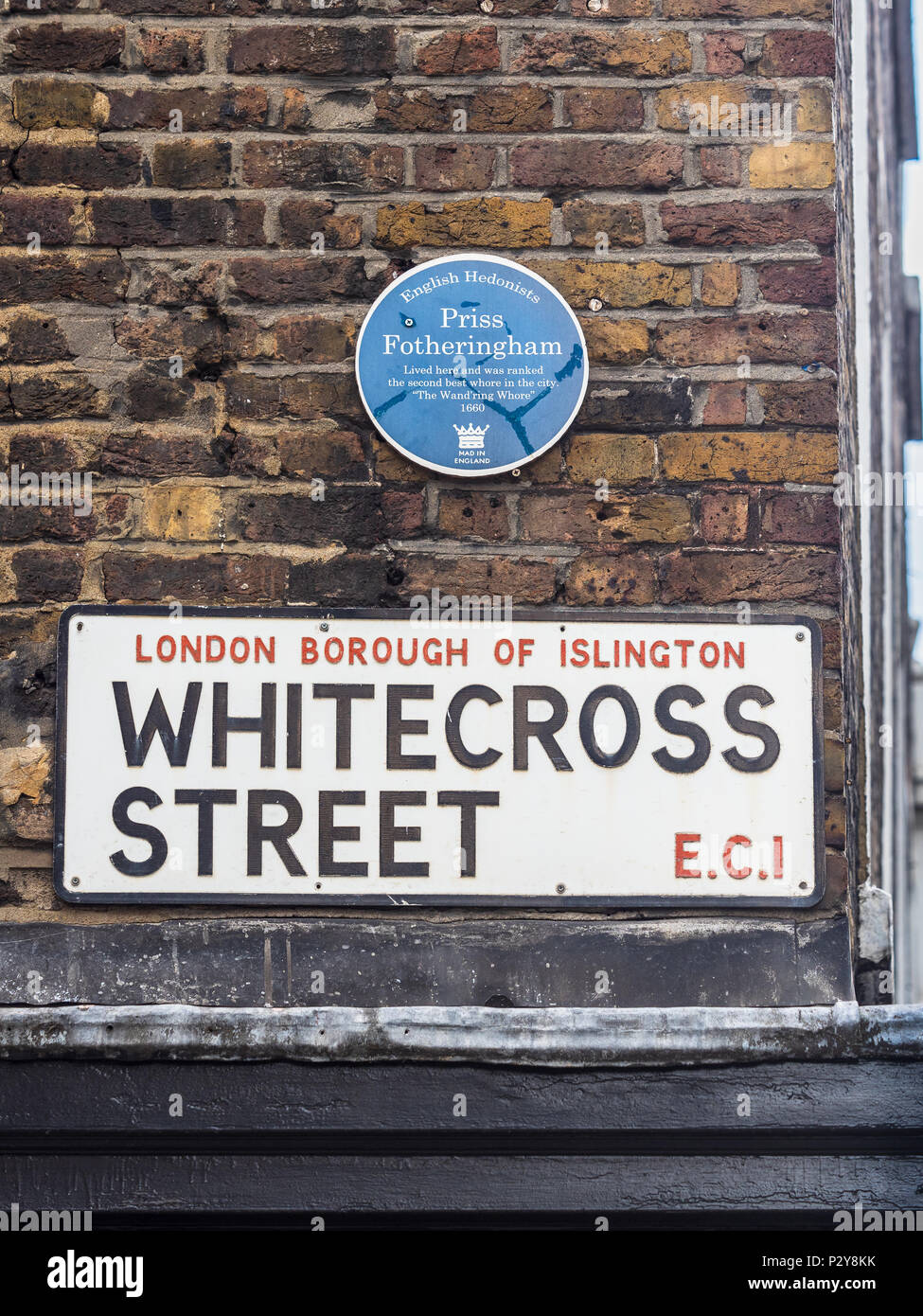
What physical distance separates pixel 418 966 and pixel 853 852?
797 mm

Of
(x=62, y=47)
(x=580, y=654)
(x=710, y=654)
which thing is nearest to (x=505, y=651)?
(x=580, y=654)

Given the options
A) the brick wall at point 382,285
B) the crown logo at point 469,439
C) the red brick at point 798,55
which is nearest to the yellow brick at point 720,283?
the brick wall at point 382,285

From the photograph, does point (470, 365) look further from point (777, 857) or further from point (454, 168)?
point (777, 857)

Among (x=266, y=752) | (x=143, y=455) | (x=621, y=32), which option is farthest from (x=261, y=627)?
(x=621, y=32)

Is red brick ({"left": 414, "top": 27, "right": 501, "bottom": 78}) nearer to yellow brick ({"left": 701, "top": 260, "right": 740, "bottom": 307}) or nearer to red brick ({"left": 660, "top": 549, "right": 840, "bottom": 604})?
yellow brick ({"left": 701, "top": 260, "right": 740, "bottom": 307})

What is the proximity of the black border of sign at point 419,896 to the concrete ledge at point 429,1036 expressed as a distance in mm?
172

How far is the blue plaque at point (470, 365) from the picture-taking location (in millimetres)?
2250

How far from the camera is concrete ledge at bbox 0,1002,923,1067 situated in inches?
82.1

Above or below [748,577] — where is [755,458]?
above

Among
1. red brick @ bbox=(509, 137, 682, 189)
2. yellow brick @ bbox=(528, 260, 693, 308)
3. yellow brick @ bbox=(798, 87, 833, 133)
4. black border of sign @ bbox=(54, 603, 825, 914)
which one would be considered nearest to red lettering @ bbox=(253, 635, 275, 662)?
black border of sign @ bbox=(54, 603, 825, 914)

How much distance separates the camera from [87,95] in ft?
7.66

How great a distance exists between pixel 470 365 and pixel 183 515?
0.57 metres

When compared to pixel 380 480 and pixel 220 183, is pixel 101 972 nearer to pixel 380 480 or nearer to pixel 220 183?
pixel 380 480

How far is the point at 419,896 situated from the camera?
2168 mm
